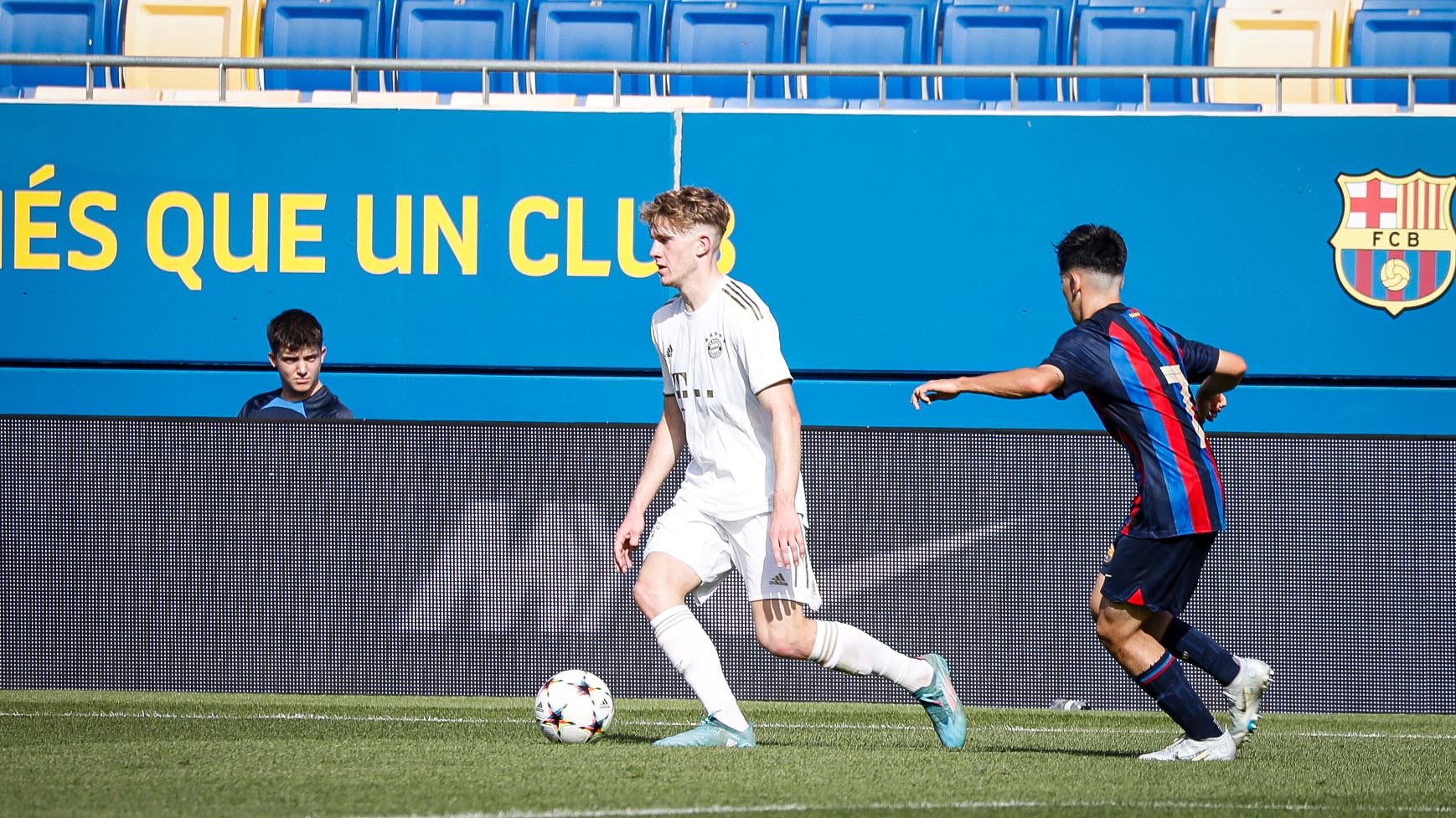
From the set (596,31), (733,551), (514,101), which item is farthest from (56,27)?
(733,551)

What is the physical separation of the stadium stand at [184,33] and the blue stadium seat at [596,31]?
1.69 metres

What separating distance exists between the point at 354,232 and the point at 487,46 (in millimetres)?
2072

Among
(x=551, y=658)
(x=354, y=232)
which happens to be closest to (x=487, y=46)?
(x=354, y=232)

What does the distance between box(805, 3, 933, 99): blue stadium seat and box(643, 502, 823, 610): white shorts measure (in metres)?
5.22

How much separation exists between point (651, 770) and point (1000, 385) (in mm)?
1290

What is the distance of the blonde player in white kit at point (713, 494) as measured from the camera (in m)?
4.60

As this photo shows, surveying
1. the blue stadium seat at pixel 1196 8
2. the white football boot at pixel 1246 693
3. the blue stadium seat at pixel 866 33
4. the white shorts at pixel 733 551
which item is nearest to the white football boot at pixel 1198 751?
the white football boot at pixel 1246 693

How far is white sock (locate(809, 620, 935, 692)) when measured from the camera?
4.72 m

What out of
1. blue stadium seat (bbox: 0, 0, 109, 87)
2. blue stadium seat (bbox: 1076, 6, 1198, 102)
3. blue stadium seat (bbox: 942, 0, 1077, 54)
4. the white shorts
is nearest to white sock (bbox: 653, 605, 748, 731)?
the white shorts

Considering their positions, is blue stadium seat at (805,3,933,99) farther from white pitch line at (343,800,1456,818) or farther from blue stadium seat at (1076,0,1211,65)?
white pitch line at (343,800,1456,818)

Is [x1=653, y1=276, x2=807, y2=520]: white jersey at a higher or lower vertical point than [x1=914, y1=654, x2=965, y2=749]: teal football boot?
higher

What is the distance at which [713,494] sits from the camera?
4645mm

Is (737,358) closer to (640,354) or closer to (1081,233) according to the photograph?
(1081,233)

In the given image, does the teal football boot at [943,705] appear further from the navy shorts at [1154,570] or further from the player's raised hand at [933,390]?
the player's raised hand at [933,390]
